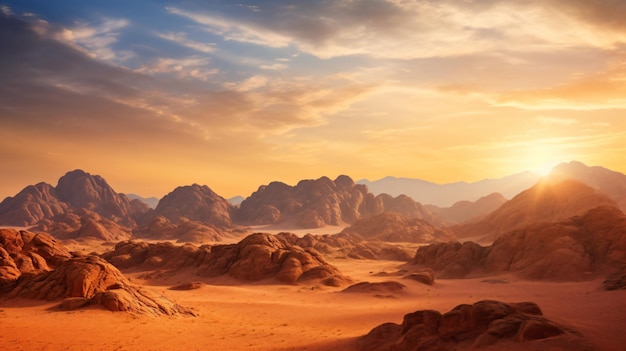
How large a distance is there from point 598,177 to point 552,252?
156m

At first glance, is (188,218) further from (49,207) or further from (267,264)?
(267,264)

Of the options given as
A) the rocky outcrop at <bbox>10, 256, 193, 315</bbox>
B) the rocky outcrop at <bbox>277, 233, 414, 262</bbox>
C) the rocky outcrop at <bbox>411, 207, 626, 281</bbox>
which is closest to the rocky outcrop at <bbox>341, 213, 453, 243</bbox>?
the rocky outcrop at <bbox>277, 233, 414, 262</bbox>

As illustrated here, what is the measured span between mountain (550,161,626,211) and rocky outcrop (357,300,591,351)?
151020 mm

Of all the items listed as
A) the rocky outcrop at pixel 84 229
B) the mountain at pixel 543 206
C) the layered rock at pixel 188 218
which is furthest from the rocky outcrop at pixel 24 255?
the rocky outcrop at pixel 84 229

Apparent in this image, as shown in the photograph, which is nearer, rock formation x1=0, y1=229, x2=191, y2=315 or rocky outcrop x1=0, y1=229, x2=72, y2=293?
rock formation x1=0, y1=229, x2=191, y2=315

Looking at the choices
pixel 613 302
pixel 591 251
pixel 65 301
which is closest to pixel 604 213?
pixel 591 251

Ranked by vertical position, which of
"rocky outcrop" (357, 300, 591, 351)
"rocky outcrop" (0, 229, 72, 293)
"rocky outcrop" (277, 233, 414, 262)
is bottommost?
"rocky outcrop" (277, 233, 414, 262)

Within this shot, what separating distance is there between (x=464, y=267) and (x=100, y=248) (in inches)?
3510

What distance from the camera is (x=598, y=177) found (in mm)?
173625

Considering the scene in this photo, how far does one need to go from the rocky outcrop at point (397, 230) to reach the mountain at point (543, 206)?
9.43 meters

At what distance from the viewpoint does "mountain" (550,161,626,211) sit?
501 feet

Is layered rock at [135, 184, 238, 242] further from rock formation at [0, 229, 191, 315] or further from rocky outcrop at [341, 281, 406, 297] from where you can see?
rock formation at [0, 229, 191, 315]

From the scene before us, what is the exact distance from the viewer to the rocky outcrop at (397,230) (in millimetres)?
122188

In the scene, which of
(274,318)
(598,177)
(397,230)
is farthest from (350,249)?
(598,177)
